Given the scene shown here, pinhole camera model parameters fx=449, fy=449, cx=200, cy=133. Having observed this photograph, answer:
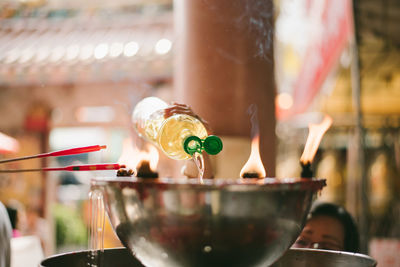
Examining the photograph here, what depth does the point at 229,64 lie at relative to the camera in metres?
2.08

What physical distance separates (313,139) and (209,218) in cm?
40

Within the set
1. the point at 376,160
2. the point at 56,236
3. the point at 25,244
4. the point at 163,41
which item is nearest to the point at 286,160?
the point at 376,160

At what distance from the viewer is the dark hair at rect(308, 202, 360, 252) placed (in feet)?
7.07

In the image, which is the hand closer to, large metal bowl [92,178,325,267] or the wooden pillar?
large metal bowl [92,178,325,267]

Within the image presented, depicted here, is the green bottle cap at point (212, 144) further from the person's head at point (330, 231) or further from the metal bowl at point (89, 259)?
the person's head at point (330, 231)

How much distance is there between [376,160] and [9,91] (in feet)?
22.3

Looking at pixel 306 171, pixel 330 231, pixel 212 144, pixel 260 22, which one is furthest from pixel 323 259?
pixel 260 22

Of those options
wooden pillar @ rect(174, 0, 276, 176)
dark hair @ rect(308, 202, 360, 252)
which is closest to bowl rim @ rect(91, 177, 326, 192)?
wooden pillar @ rect(174, 0, 276, 176)

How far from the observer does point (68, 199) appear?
40.0ft

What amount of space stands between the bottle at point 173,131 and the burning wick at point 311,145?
199 millimetres

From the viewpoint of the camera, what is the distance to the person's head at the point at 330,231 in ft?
7.00

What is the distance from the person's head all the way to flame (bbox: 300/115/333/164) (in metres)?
1.08

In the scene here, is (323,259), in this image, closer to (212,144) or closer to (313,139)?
(313,139)

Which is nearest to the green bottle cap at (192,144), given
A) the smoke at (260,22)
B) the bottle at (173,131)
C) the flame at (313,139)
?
the bottle at (173,131)
